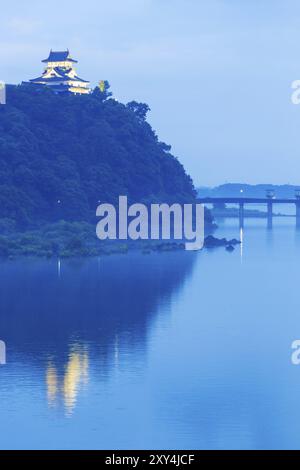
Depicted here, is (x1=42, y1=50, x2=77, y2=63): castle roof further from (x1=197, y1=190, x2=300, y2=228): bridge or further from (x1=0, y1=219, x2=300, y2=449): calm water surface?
(x1=0, y1=219, x2=300, y2=449): calm water surface

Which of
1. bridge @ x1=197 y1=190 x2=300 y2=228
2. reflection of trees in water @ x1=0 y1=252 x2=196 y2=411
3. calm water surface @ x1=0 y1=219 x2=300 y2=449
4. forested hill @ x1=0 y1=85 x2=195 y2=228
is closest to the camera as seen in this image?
calm water surface @ x1=0 y1=219 x2=300 y2=449

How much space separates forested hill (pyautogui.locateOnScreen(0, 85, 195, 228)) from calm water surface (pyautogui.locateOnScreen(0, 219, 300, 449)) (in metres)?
18.9

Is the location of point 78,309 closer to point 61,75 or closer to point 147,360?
point 147,360

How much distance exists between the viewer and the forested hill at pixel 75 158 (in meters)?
78.1

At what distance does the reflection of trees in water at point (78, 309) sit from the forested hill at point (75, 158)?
12.6 metres

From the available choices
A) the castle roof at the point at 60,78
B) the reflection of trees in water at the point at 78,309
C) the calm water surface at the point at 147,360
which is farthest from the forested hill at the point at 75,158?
the calm water surface at the point at 147,360

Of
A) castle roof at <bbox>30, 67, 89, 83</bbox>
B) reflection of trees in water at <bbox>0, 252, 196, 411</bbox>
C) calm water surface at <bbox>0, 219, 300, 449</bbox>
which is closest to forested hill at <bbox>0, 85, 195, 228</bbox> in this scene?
castle roof at <bbox>30, 67, 89, 83</bbox>

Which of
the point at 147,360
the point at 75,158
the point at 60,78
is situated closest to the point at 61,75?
the point at 60,78

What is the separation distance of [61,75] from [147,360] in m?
79.3

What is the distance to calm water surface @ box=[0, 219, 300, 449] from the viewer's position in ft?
84.4

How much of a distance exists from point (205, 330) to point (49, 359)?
318 inches

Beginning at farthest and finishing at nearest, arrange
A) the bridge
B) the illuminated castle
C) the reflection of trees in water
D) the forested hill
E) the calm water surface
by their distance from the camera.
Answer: the bridge, the illuminated castle, the forested hill, the reflection of trees in water, the calm water surface

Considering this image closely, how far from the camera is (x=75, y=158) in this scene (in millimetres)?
87375
